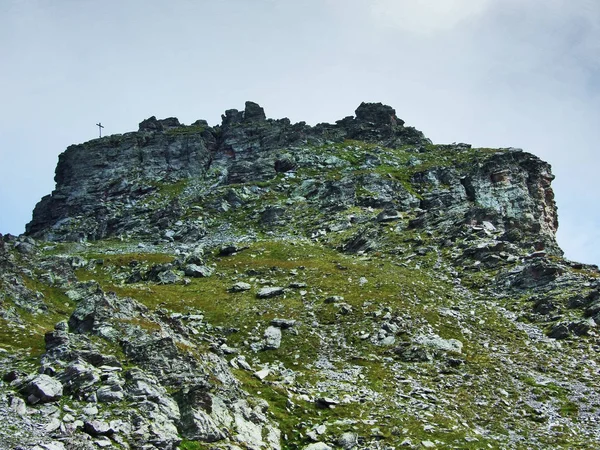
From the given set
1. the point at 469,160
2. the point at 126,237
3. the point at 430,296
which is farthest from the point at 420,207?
the point at 126,237

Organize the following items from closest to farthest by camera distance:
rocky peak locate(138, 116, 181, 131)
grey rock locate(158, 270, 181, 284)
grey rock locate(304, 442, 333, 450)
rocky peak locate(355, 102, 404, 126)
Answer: grey rock locate(304, 442, 333, 450) < grey rock locate(158, 270, 181, 284) < rocky peak locate(355, 102, 404, 126) < rocky peak locate(138, 116, 181, 131)

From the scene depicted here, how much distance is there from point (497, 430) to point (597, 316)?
20194 millimetres

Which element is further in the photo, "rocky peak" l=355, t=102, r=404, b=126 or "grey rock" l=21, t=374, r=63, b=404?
"rocky peak" l=355, t=102, r=404, b=126

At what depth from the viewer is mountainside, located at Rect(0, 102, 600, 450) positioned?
73.8 ft

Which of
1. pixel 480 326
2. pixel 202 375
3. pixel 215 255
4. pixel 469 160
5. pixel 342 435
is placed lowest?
pixel 342 435

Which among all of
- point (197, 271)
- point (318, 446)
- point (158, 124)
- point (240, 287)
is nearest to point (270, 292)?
point (240, 287)

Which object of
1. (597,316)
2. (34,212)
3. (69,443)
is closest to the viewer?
(69,443)

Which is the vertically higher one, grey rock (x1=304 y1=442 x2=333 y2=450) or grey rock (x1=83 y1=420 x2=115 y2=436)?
grey rock (x1=304 y1=442 x2=333 y2=450)

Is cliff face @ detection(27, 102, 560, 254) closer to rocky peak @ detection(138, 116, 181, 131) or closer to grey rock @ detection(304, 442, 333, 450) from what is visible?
→ rocky peak @ detection(138, 116, 181, 131)

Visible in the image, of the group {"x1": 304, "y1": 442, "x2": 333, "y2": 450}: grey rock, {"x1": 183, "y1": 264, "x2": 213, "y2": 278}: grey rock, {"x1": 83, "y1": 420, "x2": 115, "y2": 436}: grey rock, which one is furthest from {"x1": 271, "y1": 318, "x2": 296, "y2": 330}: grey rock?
{"x1": 83, "y1": 420, "x2": 115, "y2": 436}: grey rock

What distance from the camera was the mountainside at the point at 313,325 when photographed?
885 inches

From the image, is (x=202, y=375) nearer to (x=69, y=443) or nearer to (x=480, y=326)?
(x=69, y=443)

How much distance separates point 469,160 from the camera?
399 feet

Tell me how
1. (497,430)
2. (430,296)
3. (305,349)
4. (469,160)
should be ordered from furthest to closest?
1. (469,160)
2. (430,296)
3. (305,349)
4. (497,430)
